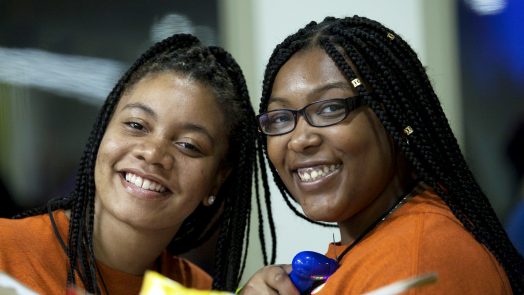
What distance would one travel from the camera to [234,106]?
1685 millimetres

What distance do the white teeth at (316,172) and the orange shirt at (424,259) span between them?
16cm

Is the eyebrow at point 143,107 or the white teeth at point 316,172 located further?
the eyebrow at point 143,107

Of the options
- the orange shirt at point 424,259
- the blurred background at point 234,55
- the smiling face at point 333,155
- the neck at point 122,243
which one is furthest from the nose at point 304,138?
the blurred background at point 234,55

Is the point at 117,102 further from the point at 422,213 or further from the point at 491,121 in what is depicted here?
the point at 491,121

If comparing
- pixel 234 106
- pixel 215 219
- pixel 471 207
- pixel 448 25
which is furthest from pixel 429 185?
pixel 448 25

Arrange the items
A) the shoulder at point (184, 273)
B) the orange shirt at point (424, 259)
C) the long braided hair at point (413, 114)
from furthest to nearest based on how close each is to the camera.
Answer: the shoulder at point (184, 273) < the long braided hair at point (413, 114) < the orange shirt at point (424, 259)

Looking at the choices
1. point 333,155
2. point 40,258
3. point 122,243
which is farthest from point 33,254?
point 333,155

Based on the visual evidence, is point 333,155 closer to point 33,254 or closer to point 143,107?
point 143,107

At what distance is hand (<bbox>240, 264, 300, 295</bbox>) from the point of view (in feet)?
4.26

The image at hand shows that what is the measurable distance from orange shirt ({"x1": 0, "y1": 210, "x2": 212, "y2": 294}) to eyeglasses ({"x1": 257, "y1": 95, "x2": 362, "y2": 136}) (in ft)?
1.77

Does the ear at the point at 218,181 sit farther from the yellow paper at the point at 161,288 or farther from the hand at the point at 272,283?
the yellow paper at the point at 161,288

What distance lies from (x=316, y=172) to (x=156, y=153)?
0.38m

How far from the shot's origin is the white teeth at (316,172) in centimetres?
131

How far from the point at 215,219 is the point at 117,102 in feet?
1.33
